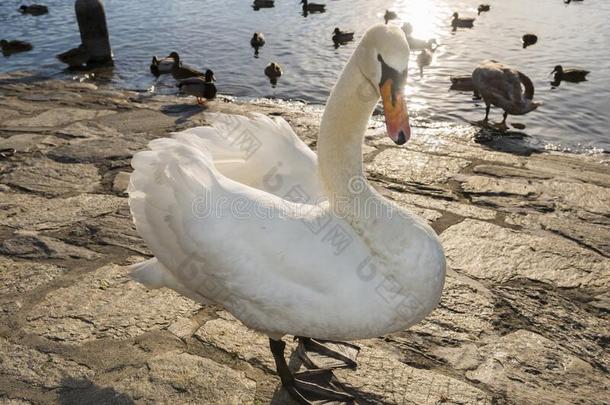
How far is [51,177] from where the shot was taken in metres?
5.41

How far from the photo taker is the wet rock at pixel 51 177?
521 centimetres

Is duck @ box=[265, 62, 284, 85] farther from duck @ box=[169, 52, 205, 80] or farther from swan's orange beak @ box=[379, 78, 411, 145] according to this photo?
swan's orange beak @ box=[379, 78, 411, 145]

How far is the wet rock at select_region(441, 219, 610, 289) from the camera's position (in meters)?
4.14

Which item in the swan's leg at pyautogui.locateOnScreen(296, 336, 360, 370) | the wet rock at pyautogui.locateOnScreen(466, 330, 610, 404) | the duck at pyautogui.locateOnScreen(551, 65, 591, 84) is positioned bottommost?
the swan's leg at pyautogui.locateOnScreen(296, 336, 360, 370)

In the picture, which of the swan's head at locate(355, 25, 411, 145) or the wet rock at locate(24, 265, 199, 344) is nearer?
the swan's head at locate(355, 25, 411, 145)

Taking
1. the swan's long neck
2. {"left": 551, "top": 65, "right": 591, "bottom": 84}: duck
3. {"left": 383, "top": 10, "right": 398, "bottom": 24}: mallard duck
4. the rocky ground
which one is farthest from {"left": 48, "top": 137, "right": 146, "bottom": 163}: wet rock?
{"left": 383, "top": 10, "right": 398, "bottom": 24}: mallard duck

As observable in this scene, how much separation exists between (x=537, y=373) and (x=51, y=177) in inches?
177

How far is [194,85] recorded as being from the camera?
391 inches

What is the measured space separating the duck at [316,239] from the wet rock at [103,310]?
0.35 metres

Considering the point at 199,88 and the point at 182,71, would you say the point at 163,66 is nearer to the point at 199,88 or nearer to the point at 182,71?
the point at 182,71

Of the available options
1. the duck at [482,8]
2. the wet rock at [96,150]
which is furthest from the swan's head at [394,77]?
the duck at [482,8]

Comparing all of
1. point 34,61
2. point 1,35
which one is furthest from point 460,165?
point 1,35

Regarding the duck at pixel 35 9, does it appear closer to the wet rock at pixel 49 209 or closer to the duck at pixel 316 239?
the wet rock at pixel 49 209

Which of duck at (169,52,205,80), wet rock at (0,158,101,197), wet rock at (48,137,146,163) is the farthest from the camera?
duck at (169,52,205,80)
